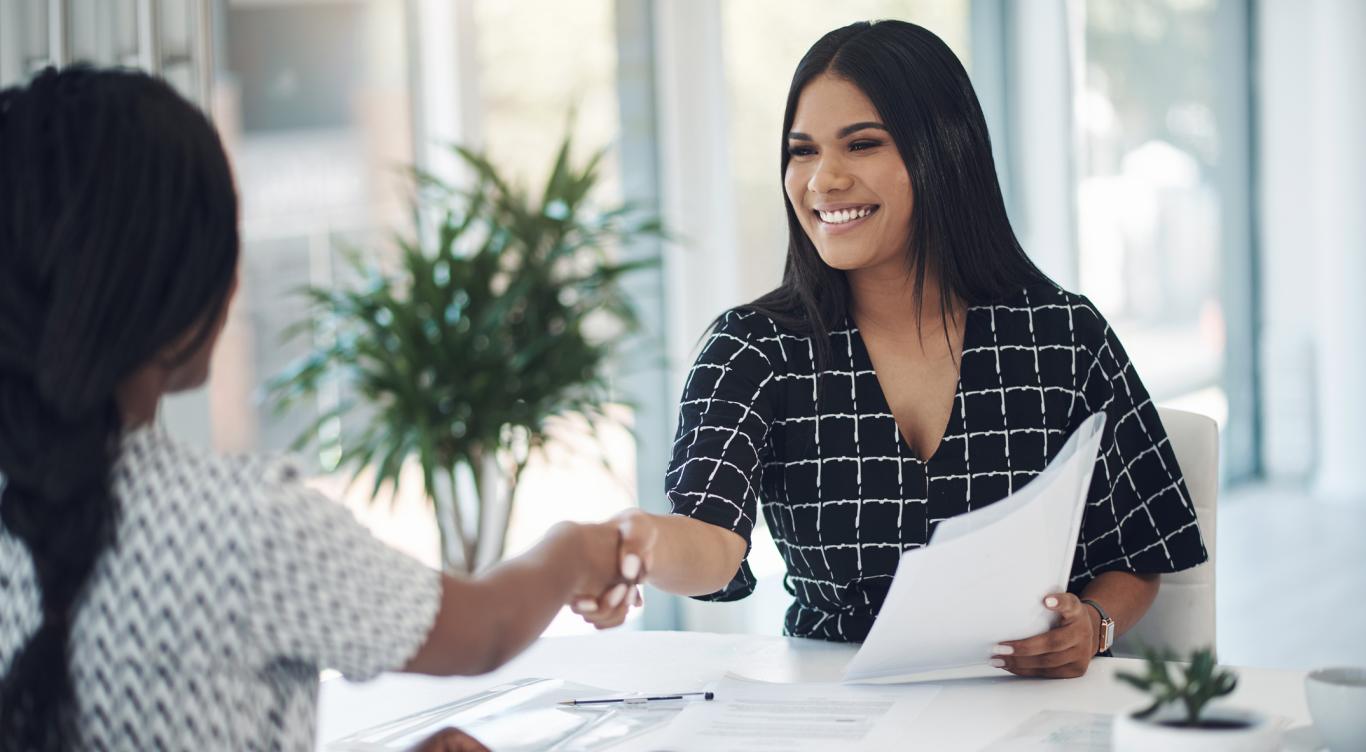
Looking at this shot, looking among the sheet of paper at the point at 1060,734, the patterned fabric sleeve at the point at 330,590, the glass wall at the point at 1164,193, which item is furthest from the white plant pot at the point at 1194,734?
the glass wall at the point at 1164,193

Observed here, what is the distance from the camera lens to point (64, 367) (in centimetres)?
88

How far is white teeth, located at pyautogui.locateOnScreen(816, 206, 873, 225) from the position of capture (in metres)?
1.85

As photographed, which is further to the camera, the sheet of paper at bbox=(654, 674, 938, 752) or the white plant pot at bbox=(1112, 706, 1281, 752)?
the sheet of paper at bbox=(654, 674, 938, 752)

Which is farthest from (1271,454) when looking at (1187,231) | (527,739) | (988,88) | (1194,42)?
(527,739)

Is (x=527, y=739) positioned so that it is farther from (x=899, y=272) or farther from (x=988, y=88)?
(x=988, y=88)

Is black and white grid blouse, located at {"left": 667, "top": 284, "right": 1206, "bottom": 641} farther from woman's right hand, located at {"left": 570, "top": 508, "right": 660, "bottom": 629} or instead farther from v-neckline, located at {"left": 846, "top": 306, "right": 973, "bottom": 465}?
woman's right hand, located at {"left": 570, "top": 508, "right": 660, "bottom": 629}

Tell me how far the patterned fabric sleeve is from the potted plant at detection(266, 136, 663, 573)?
2119mm

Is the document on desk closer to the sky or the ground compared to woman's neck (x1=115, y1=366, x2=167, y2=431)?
closer to the ground

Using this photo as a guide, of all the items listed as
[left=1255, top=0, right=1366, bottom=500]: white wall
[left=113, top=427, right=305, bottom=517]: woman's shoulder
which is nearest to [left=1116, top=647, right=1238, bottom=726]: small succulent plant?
[left=113, top=427, right=305, bottom=517]: woman's shoulder

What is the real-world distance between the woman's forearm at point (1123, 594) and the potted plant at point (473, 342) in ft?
5.64

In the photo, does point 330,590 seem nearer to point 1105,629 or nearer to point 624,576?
point 624,576

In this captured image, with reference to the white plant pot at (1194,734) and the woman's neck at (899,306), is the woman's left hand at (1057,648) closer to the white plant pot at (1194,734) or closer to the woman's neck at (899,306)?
the white plant pot at (1194,734)

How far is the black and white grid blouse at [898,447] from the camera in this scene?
178 centimetres

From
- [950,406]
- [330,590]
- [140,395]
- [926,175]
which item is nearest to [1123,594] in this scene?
Result: [950,406]
